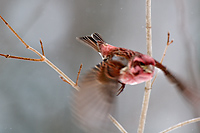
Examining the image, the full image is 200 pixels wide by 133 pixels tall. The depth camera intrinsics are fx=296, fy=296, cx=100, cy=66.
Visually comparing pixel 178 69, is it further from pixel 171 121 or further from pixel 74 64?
pixel 74 64

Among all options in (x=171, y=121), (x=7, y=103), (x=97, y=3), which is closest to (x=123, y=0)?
(x=97, y=3)

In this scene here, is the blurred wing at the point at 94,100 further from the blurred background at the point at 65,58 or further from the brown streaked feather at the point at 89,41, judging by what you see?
the blurred background at the point at 65,58

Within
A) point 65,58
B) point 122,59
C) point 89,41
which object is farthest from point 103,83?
point 65,58

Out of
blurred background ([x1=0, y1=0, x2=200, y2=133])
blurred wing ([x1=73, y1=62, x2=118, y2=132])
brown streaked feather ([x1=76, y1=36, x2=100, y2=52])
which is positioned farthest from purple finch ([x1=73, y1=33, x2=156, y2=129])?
blurred background ([x1=0, y1=0, x2=200, y2=133])

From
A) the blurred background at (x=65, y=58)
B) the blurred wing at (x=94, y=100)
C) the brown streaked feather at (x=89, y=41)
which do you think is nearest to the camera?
the blurred wing at (x=94, y=100)

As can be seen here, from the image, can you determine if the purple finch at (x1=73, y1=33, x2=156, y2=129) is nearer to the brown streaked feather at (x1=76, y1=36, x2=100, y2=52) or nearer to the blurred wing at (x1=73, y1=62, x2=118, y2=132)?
the blurred wing at (x1=73, y1=62, x2=118, y2=132)

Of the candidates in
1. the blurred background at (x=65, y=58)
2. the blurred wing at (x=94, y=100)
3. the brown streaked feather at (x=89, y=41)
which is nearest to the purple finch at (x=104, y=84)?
the blurred wing at (x=94, y=100)
